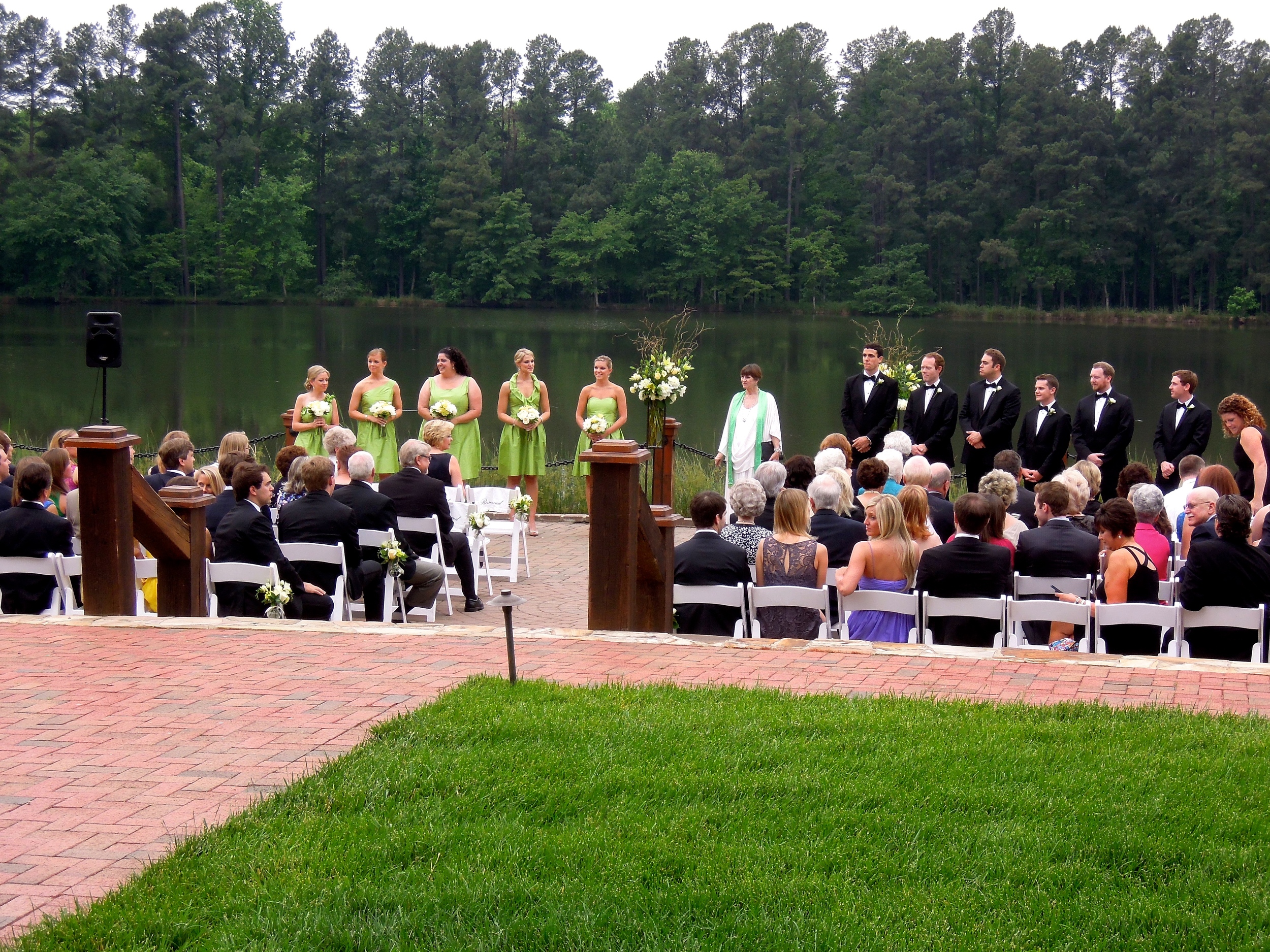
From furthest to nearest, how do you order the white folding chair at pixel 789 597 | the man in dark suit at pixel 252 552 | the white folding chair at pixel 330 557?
the white folding chair at pixel 330 557 < the man in dark suit at pixel 252 552 < the white folding chair at pixel 789 597

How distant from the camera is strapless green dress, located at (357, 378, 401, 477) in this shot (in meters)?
12.3

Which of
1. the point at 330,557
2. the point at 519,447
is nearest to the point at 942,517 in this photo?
the point at 330,557

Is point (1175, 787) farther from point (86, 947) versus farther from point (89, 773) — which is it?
point (89, 773)

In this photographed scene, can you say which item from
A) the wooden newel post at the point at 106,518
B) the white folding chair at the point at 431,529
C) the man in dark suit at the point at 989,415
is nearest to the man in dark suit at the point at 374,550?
the white folding chair at the point at 431,529

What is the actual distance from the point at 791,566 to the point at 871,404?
5.36m

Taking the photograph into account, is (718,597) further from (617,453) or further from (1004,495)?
(1004,495)

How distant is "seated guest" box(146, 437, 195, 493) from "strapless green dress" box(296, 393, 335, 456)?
2.84 m

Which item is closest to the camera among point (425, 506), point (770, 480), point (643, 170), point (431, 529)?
point (770, 480)

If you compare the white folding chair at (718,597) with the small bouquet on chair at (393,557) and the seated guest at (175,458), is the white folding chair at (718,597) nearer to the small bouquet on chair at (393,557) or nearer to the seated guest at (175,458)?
the small bouquet on chair at (393,557)

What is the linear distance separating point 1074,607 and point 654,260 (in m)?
74.2

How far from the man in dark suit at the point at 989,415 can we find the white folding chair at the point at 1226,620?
5018 millimetres

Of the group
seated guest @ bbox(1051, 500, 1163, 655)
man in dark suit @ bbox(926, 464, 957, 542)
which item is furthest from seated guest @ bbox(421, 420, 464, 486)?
seated guest @ bbox(1051, 500, 1163, 655)

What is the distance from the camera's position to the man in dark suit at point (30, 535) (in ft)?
24.0

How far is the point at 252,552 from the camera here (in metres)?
7.40
